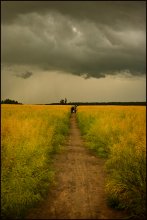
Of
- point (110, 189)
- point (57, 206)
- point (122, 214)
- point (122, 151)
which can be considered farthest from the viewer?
point (122, 151)

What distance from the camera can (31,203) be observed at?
688cm

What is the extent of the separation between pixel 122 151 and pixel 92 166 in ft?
3.91

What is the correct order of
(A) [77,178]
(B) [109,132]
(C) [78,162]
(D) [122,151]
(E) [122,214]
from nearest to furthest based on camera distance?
(E) [122,214] → (A) [77,178] → (D) [122,151] → (C) [78,162] → (B) [109,132]

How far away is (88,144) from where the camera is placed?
15.4 metres

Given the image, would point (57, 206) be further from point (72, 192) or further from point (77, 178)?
point (77, 178)

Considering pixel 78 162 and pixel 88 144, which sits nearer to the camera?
pixel 78 162

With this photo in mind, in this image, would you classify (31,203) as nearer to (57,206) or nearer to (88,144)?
(57,206)

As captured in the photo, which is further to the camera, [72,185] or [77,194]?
[72,185]

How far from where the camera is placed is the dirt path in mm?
Result: 6594

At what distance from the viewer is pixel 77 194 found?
778 cm

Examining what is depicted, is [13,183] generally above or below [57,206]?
above

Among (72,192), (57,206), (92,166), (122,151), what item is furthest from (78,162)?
(57,206)

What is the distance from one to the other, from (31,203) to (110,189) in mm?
1958

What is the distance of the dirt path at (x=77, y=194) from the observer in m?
6.59
